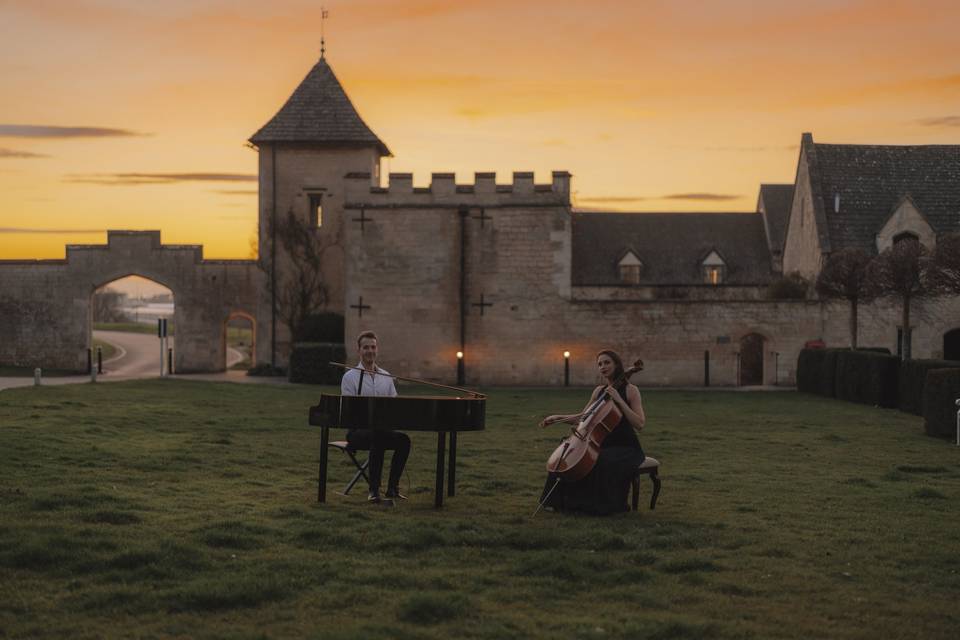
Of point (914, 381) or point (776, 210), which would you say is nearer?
point (914, 381)

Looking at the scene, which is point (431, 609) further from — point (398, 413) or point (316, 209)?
point (316, 209)

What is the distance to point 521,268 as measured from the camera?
121 feet

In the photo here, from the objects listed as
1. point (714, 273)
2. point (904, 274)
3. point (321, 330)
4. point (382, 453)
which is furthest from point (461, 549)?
point (714, 273)

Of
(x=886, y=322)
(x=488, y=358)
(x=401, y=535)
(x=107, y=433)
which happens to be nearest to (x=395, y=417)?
(x=401, y=535)

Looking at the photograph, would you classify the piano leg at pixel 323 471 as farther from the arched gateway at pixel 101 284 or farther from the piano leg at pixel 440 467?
the arched gateway at pixel 101 284

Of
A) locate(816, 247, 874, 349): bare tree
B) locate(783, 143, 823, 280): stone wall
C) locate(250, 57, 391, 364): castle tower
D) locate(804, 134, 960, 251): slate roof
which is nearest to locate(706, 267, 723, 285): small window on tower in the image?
locate(783, 143, 823, 280): stone wall

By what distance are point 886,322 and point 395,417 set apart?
99.4ft

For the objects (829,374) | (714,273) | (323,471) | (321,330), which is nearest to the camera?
(323,471)

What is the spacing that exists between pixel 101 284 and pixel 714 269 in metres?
25.1

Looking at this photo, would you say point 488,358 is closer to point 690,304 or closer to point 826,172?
point 690,304

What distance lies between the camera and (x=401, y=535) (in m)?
9.86

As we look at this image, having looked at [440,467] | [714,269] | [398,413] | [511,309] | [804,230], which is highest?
[804,230]

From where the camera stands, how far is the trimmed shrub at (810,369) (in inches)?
1277

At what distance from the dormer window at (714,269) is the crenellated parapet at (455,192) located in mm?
15376
